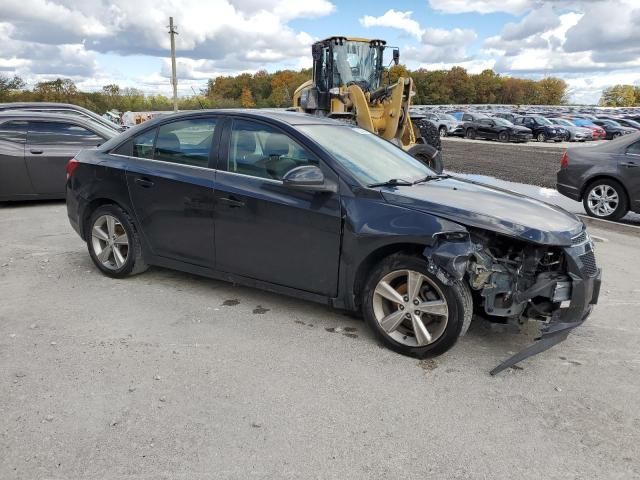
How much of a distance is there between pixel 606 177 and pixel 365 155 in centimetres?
640

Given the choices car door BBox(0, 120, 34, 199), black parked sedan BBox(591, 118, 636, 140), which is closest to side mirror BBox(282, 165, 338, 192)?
car door BBox(0, 120, 34, 199)

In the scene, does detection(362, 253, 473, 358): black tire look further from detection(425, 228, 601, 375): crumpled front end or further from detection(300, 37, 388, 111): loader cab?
detection(300, 37, 388, 111): loader cab

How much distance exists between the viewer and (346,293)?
3992mm

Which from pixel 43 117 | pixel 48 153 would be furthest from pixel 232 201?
pixel 43 117

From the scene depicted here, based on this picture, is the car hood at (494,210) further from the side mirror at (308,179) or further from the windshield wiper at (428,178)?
the side mirror at (308,179)

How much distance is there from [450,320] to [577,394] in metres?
0.86

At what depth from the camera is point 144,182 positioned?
4.85m

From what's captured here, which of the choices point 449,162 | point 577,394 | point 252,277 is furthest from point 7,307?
point 449,162

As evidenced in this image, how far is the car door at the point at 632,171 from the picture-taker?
8711mm

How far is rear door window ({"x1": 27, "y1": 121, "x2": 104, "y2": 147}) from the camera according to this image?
893cm

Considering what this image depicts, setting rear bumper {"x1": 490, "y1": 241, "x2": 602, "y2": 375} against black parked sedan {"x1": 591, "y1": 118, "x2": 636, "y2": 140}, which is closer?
rear bumper {"x1": 490, "y1": 241, "x2": 602, "y2": 375}

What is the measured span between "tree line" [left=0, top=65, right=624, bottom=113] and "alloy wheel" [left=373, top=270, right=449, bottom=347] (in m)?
5.99

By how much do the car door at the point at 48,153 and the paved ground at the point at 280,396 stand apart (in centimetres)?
466

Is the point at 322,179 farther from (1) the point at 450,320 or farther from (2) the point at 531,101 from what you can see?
(2) the point at 531,101
